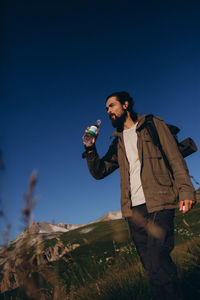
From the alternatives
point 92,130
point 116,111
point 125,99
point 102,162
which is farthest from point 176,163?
point 125,99

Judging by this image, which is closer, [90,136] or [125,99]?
[90,136]

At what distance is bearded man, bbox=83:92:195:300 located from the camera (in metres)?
2.68

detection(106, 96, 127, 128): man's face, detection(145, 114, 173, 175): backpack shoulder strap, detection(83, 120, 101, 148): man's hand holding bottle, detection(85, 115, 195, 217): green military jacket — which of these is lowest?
detection(85, 115, 195, 217): green military jacket

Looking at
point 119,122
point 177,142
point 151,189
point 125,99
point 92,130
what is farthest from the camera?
point 125,99

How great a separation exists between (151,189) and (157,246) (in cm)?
76

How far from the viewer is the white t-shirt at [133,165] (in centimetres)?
341

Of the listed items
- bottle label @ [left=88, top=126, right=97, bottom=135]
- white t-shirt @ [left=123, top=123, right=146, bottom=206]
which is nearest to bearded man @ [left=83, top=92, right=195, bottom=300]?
white t-shirt @ [left=123, top=123, right=146, bottom=206]

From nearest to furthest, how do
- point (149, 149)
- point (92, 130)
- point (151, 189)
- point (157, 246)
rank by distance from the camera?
1. point (157, 246)
2. point (151, 189)
3. point (149, 149)
4. point (92, 130)

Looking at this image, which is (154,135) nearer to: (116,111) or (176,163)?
(176,163)

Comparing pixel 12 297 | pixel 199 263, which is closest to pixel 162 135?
pixel 199 263

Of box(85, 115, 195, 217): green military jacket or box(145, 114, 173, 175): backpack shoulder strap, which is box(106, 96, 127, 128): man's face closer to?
box(85, 115, 195, 217): green military jacket

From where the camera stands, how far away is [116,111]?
4395 mm

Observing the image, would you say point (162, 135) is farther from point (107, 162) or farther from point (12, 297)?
point (12, 297)

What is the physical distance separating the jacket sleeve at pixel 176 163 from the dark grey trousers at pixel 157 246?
1.14 feet
